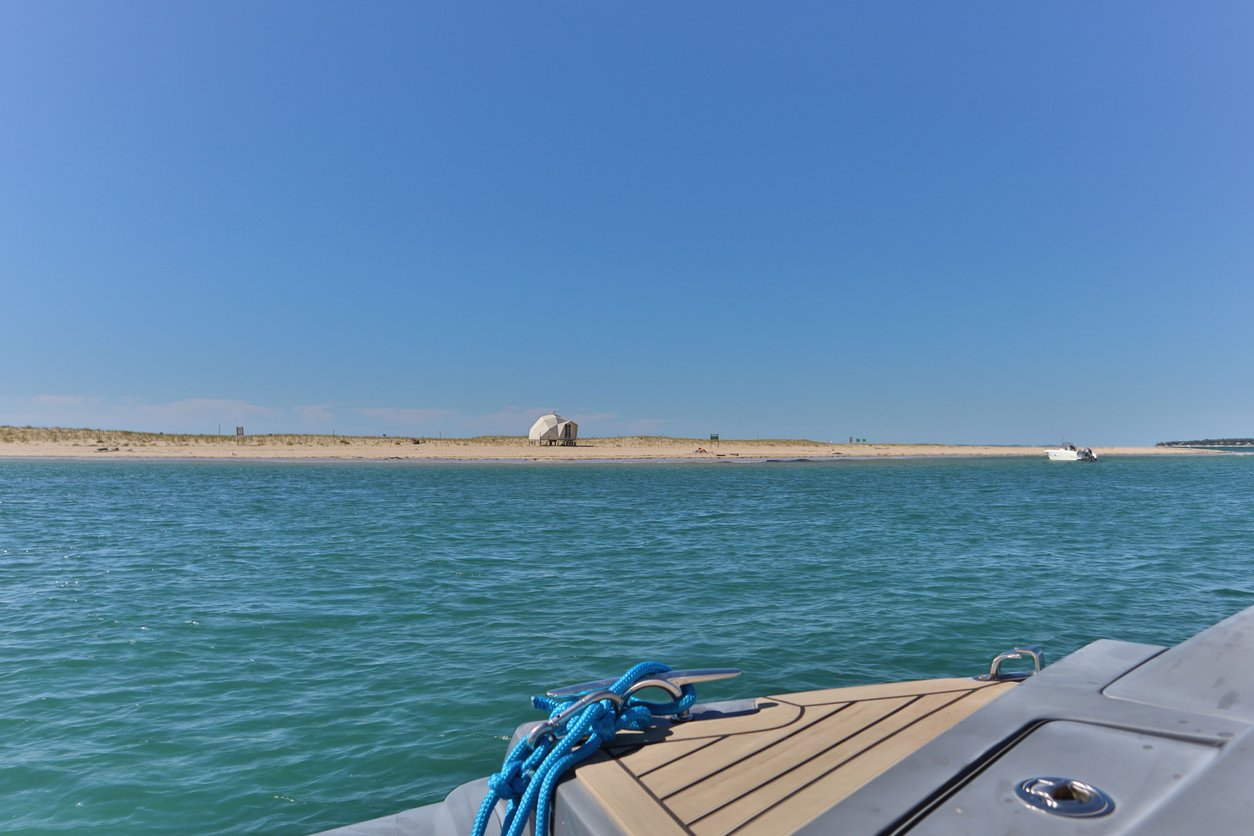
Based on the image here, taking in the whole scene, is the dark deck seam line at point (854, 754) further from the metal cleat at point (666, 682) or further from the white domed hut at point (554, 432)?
the white domed hut at point (554, 432)

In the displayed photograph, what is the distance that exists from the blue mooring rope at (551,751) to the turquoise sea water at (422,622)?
9.04 feet

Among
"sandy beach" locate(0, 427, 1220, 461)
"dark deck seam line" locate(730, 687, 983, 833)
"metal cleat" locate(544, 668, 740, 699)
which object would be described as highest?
"sandy beach" locate(0, 427, 1220, 461)

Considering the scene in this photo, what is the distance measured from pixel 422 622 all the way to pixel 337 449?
80.5 m

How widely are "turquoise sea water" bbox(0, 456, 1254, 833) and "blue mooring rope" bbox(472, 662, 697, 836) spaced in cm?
276

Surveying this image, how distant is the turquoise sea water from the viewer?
20.3ft

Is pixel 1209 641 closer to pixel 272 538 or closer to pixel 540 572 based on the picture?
pixel 540 572

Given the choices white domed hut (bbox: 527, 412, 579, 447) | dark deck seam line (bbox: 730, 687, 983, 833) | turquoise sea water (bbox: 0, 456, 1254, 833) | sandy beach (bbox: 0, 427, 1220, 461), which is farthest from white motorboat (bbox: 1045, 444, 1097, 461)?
dark deck seam line (bbox: 730, 687, 983, 833)

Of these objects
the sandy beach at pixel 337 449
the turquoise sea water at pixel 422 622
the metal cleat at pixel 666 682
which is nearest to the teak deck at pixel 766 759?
the metal cleat at pixel 666 682

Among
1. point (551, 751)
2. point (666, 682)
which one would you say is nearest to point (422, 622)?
point (666, 682)

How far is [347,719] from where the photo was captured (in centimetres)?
720

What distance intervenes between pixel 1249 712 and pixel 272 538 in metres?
22.3

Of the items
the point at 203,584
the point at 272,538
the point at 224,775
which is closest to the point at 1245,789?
the point at 224,775

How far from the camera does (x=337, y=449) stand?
279 feet

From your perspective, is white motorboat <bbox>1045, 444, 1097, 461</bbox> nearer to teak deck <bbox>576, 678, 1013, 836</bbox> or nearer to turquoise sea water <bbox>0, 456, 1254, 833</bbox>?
turquoise sea water <bbox>0, 456, 1254, 833</bbox>
